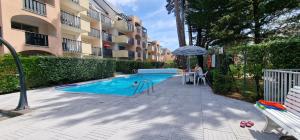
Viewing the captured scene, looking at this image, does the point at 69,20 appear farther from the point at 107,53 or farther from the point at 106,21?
the point at 107,53

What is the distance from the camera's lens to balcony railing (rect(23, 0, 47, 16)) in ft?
45.7

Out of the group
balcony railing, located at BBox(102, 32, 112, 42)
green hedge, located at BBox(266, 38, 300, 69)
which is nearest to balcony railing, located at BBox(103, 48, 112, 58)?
balcony railing, located at BBox(102, 32, 112, 42)

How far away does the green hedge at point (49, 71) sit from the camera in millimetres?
9703

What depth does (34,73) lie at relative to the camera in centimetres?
1109

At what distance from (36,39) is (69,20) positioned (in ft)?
18.8

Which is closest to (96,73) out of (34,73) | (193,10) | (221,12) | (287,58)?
(34,73)

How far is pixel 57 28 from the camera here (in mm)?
17078

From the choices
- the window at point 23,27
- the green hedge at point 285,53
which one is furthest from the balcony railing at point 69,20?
the green hedge at point 285,53

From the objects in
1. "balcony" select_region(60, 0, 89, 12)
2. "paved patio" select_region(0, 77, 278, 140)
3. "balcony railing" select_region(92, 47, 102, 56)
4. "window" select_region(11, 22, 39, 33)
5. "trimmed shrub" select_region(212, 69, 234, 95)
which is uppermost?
"balcony" select_region(60, 0, 89, 12)

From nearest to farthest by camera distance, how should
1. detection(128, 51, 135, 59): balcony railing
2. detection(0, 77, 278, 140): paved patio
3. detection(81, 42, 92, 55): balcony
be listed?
detection(0, 77, 278, 140): paved patio
detection(81, 42, 92, 55): balcony
detection(128, 51, 135, 59): balcony railing

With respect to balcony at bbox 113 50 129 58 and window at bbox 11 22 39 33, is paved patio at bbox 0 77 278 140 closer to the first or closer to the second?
window at bbox 11 22 39 33

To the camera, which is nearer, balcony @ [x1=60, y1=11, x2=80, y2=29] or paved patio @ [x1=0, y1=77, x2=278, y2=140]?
paved patio @ [x1=0, y1=77, x2=278, y2=140]

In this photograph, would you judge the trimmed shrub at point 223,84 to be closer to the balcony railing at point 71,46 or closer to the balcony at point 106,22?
the balcony railing at point 71,46

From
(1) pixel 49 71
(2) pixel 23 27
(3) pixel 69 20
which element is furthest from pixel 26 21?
(1) pixel 49 71
